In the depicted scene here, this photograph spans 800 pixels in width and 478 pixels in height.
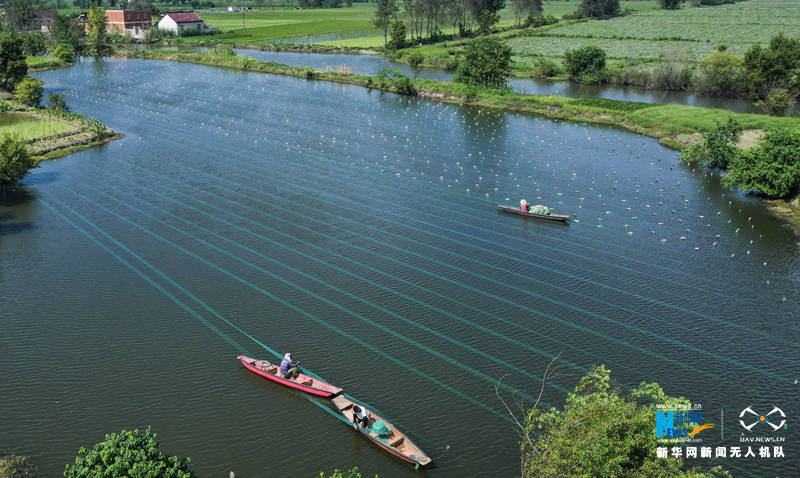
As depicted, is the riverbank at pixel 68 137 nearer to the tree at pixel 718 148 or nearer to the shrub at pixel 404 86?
the shrub at pixel 404 86

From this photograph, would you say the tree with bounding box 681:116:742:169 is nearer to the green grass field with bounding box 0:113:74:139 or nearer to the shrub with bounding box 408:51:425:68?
the green grass field with bounding box 0:113:74:139

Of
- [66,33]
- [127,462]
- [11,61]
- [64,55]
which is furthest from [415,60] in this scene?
[127,462]

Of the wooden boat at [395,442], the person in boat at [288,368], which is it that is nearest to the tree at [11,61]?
the person in boat at [288,368]

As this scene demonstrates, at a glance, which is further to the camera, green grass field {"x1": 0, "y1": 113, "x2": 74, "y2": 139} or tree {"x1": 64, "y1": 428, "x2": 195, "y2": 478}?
green grass field {"x1": 0, "y1": 113, "x2": 74, "y2": 139}

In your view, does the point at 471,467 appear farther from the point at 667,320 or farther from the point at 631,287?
the point at 631,287

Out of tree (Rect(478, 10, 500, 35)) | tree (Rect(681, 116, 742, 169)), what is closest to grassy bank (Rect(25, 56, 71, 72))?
tree (Rect(478, 10, 500, 35))

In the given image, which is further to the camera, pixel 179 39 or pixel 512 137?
pixel 179 39

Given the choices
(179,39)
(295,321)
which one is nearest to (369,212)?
(295,321)
